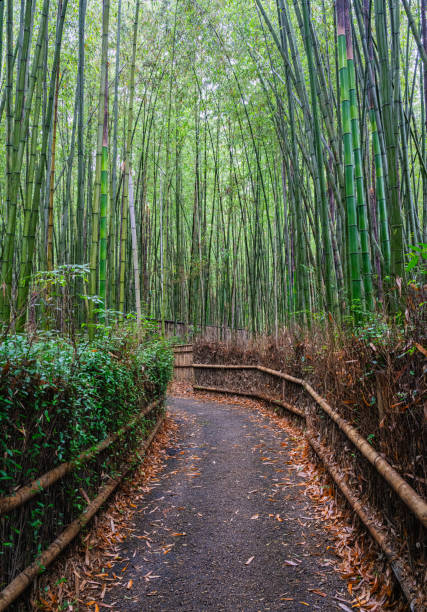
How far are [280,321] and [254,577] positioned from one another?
506 centimetres

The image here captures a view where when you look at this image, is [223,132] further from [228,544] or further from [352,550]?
[352,550]

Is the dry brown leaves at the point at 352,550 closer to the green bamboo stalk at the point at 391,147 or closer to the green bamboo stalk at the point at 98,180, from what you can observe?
the green bamboo stalk at the point at 391,147

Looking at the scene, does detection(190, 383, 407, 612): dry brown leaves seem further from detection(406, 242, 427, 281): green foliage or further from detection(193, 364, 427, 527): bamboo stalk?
detection(406, 242, 427, 281): green foliage

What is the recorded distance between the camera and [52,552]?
62.1 inches

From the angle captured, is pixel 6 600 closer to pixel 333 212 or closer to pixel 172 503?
pixel 172 503

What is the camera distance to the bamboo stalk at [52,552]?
1287 mm

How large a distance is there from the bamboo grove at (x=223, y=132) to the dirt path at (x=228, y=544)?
4.05ft

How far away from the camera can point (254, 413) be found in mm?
5434

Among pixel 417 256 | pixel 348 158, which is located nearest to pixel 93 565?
pixel 417 256

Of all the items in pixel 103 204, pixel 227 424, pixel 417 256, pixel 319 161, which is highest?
pixel 319 161

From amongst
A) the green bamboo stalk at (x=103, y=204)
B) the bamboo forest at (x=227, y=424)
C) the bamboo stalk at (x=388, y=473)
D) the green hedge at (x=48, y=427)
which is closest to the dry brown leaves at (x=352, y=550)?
the bamboo forest at (x=227, y=424)

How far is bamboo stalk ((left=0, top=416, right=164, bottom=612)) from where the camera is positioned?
1287 mm

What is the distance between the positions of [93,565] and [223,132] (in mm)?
6925

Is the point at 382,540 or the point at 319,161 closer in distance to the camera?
the point at 382,540
